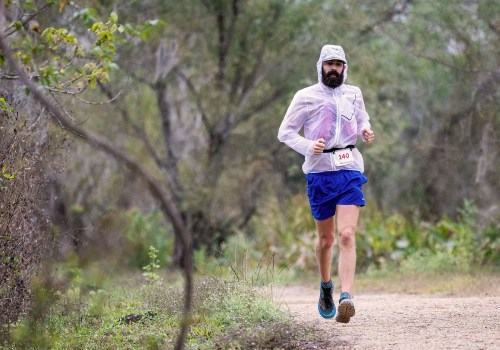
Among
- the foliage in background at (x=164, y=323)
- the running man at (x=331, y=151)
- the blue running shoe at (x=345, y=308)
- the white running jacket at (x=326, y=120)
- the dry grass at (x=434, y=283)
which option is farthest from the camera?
the dry grass at (x=434, y=283)

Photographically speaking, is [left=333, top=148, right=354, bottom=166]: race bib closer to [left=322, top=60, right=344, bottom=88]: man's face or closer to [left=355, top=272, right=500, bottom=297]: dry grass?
[left=322, top=60, right=344, bottom=88]: man's face

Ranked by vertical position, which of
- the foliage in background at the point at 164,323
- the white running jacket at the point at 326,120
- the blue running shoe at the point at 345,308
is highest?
the white running jacket at the point at 326,120

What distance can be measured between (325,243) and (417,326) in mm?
1084

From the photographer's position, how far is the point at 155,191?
14.1ft

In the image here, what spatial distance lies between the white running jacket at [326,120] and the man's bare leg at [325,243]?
1.59 ft

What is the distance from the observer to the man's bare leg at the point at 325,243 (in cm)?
818

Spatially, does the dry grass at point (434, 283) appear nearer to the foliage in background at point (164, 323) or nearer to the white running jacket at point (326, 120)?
the white running jacket at point (326, 120)

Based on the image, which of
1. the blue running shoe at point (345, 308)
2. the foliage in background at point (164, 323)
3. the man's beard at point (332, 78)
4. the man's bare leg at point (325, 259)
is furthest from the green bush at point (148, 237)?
the blue running shoe at point (345, 308)

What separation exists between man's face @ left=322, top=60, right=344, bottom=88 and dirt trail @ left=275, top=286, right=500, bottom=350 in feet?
6.99

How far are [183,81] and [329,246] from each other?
17.2 metres

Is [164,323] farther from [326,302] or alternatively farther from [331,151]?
[331,151]

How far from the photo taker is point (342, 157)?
800 cm

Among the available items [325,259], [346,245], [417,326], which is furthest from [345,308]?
[325,259]

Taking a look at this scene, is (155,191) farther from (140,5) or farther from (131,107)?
(131,107)
